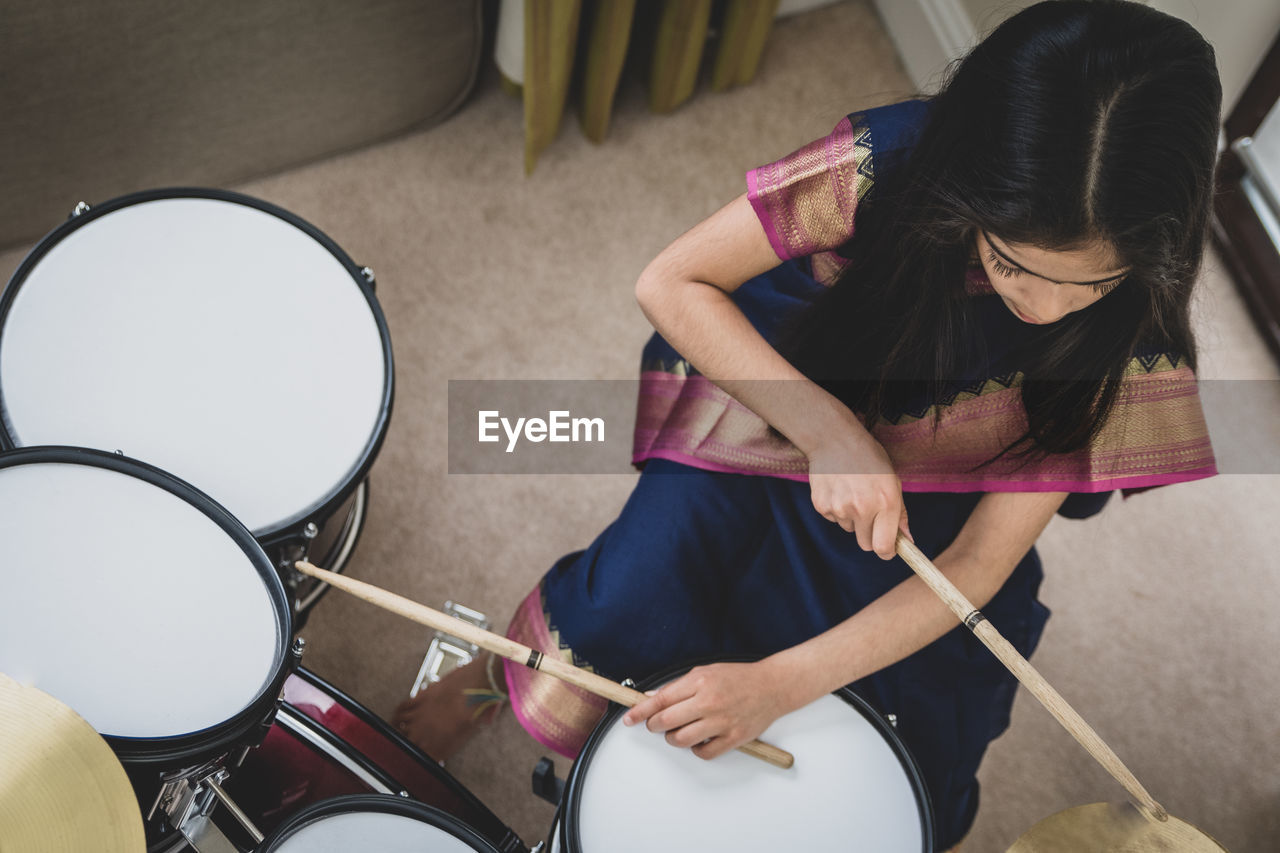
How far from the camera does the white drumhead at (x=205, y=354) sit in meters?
0.85

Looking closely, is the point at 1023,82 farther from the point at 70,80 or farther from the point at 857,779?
the point at 70,80

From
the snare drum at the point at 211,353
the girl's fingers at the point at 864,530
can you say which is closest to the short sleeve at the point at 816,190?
the girl's fingers at the point at 864,530

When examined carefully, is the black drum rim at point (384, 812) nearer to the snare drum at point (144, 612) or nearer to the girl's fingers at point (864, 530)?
the snare drum at point (144, 612)

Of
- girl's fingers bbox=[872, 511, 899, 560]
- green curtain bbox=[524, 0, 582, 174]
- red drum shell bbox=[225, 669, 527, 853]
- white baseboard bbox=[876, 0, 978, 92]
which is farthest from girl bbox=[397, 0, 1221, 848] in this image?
white baseboard bbox=[876, 0, 978, 92]

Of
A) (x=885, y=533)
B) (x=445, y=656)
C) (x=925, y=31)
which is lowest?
(x=445, y=656)

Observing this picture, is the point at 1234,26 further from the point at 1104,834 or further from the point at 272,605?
the point at 272,605

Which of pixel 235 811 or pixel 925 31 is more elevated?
pixel 925 31

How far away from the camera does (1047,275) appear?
2.38 ft

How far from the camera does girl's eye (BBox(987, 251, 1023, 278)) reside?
0.75 m

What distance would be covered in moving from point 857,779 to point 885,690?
0.46ft

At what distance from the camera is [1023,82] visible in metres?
0.70

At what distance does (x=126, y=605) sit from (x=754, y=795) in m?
0.50

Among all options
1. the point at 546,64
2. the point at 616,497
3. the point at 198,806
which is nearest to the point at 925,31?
the point at 546,64

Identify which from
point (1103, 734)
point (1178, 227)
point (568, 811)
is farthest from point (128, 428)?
point (1103, 734)
